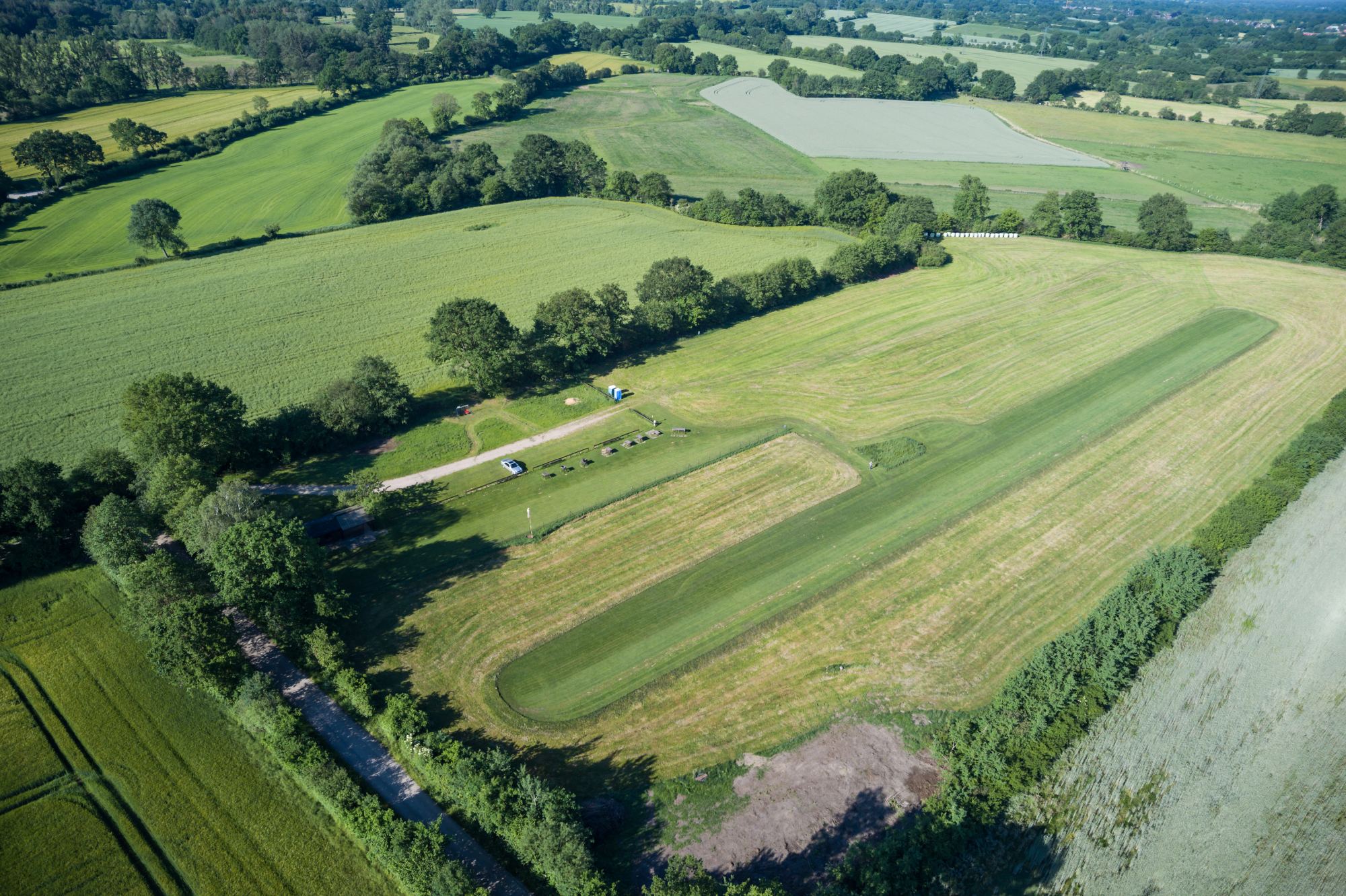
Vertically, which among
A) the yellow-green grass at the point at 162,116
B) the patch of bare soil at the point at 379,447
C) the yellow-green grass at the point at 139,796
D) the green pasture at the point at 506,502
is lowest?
the yellow-green grass at the point at 139,796

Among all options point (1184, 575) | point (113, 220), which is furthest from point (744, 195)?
point (113, 220)

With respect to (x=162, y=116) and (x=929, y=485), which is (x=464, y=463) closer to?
(x=929, y=485)

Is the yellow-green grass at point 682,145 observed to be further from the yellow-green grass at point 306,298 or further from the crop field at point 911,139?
the yellow-green grass at point 306,298

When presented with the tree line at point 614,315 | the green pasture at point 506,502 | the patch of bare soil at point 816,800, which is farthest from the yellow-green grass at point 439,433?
the patch of bare soil at point 816,800

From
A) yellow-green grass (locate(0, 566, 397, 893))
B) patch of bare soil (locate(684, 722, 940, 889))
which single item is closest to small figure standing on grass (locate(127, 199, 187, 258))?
yellow-green grass (locate(0, 566, 397, 893))

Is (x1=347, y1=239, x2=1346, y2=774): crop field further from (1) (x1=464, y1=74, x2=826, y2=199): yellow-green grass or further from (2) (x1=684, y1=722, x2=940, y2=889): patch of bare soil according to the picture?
(1) (x1=464, y1=74, x2=826, y2=199): yellow-green grass

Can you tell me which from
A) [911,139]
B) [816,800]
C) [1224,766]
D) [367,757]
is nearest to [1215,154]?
[911,139]
